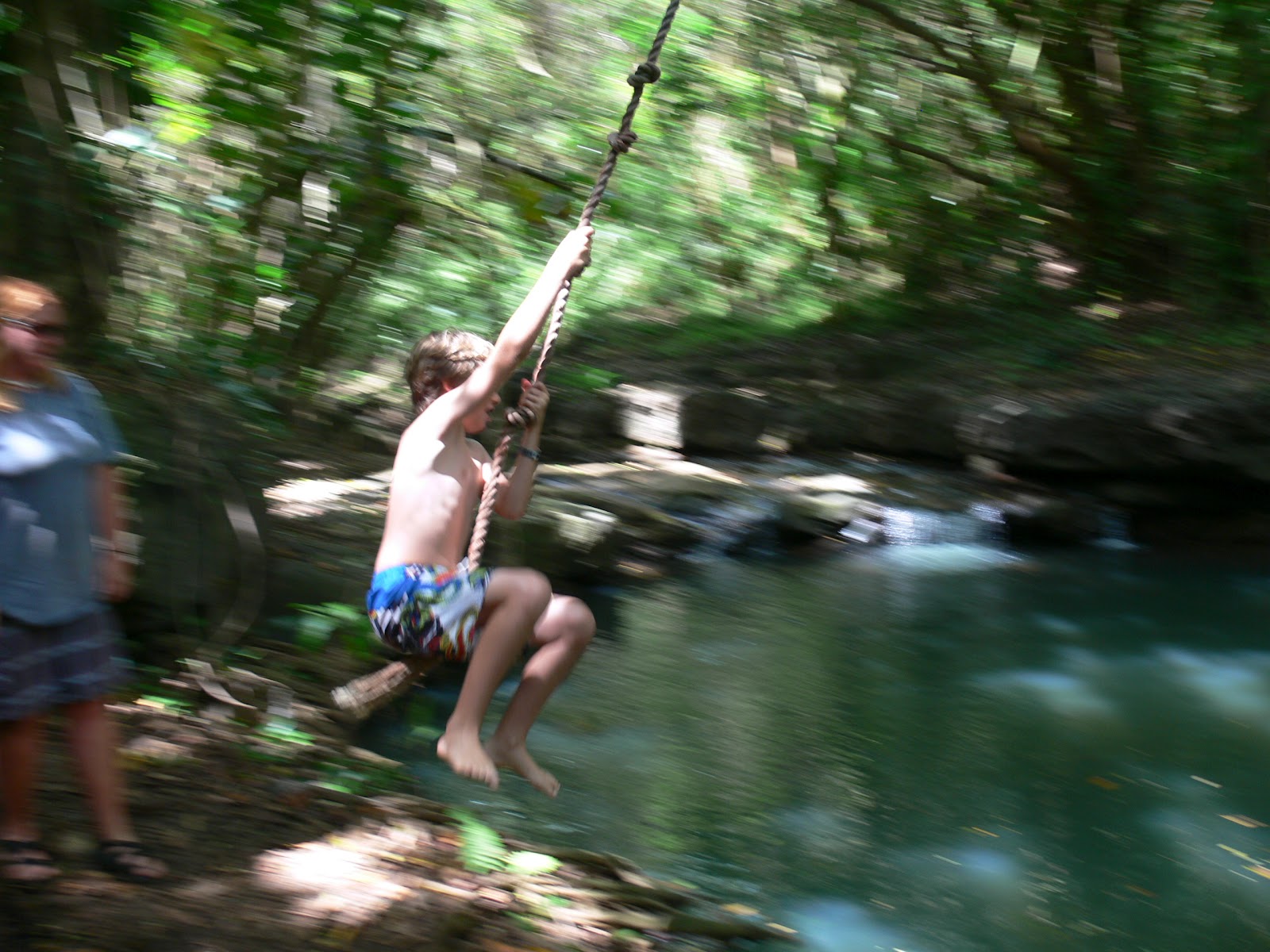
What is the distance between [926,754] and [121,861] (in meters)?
3.59

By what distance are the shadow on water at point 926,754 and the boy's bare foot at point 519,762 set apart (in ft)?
3.85

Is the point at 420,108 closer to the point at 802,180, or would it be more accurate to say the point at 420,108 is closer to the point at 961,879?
the point at 961,879

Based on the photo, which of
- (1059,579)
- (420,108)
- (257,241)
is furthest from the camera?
(1059,579)

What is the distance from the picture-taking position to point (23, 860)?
3.04 metres

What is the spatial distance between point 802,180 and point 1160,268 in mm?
3331

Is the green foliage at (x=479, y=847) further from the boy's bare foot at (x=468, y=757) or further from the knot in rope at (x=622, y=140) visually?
the knot in rope at (x=622, y=140)

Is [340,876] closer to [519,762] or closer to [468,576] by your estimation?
[519,762]

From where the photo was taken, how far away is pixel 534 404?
337cm

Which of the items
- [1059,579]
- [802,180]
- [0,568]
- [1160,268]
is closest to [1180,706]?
[1059,579]

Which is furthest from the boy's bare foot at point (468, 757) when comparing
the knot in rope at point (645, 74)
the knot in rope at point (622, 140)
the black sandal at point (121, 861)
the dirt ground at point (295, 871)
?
the knot in rope at point (645, 74)

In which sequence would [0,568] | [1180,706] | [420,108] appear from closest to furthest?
[0,568], [420,108], [1180,706]

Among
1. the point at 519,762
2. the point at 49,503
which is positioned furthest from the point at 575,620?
the point at 49,503

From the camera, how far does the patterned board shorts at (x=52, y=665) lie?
2938mm

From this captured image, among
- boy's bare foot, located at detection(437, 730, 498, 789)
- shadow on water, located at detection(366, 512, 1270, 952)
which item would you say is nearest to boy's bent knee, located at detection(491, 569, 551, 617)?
boy's bare foot, located at detection(437, 730, 498, 789)
